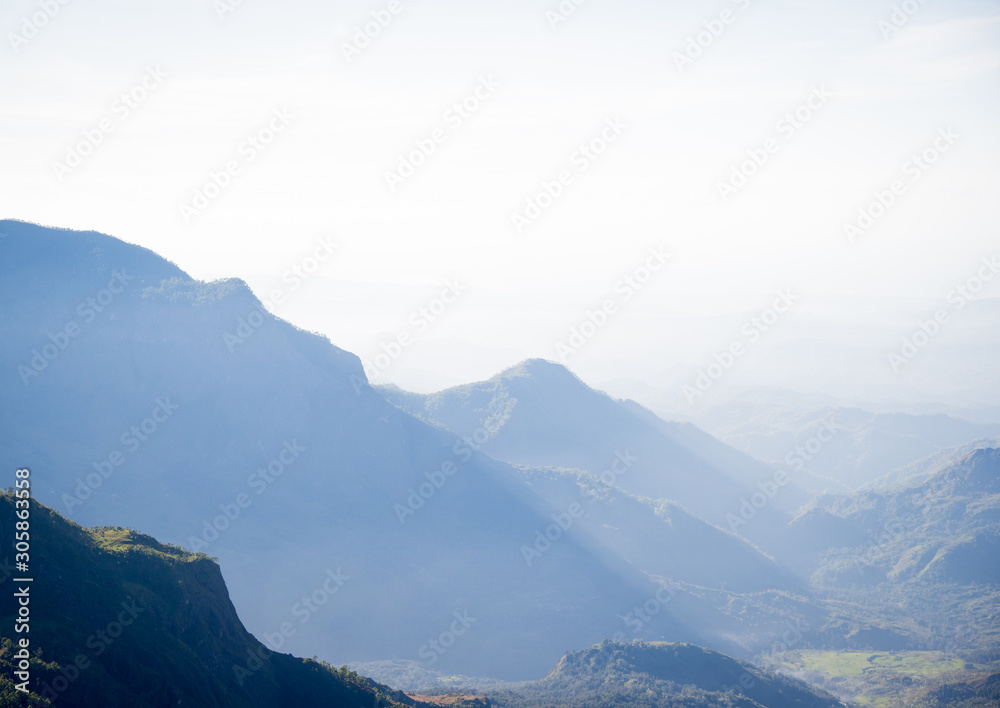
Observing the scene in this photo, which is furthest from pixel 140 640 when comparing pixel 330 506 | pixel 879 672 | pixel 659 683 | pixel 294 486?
pixel 879 672

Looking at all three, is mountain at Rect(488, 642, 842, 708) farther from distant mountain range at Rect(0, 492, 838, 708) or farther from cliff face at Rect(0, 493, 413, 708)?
cliff face at Rect(0, 493, 413, 708)

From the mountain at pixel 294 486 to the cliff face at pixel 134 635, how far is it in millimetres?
71767

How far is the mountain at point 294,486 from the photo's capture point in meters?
145

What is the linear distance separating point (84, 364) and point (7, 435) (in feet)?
76.0

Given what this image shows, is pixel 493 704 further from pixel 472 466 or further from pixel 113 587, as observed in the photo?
pixel 472 466

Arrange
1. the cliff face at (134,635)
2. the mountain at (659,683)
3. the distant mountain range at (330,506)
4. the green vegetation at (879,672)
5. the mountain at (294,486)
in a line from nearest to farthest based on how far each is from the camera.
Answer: the cliff face at (134,635), the mountain at (659,683), the green vegetation at (879,672), the mountain at (294,486), the distant mountain range at (330,506)

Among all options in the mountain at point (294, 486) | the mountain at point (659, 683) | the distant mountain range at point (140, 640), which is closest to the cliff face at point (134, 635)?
the distant mountain range at point (140, 640)

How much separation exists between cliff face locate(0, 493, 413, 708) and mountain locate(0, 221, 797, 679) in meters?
71.8

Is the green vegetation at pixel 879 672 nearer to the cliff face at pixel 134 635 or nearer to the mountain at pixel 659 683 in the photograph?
the mountain at pixel 659 683

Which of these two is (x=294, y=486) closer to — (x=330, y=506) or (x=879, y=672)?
(x=330, y=506)

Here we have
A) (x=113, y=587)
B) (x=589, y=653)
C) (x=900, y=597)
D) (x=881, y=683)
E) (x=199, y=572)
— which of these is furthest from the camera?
(x=900, y=597)

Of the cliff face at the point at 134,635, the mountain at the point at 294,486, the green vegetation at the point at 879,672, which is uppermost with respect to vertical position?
the green vegetation at the point at 879,672

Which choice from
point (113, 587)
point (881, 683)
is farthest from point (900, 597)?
point (113, 587)

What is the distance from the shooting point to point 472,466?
188 meters
